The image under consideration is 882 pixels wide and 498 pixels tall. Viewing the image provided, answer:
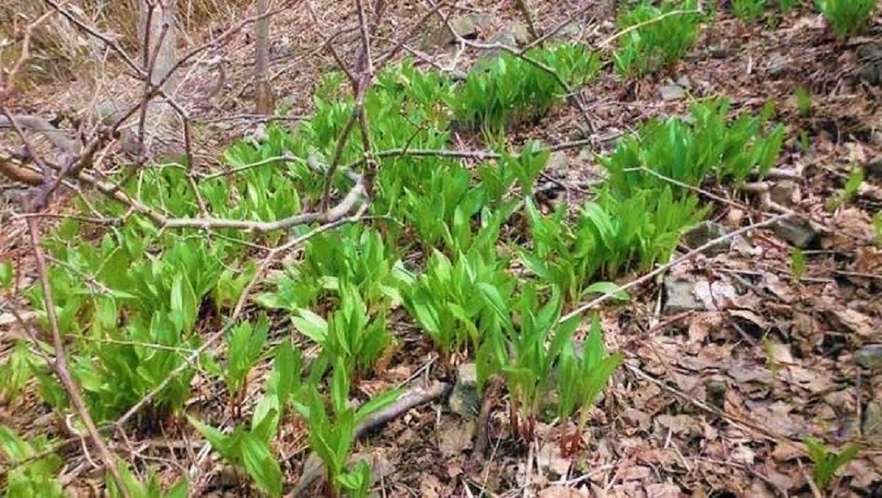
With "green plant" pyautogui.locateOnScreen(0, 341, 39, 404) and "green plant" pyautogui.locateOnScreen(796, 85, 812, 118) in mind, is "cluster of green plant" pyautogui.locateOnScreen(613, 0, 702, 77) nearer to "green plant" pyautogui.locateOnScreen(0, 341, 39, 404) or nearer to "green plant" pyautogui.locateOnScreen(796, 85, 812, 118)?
"green plant" pyautogui.locateOnScreen(796, 85, 812, 118)

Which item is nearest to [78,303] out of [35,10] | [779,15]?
[779,15]

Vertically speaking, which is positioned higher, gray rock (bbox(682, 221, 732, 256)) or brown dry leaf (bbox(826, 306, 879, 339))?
gray rock (bbox(682, 221, 732, 256))

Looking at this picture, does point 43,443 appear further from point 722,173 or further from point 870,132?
point 870,132

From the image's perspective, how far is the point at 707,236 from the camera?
7.97 feet

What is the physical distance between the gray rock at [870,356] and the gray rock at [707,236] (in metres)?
0.63

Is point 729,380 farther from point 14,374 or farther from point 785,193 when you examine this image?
point 14,374

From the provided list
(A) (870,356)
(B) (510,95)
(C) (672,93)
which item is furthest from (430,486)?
(C) (672,93)

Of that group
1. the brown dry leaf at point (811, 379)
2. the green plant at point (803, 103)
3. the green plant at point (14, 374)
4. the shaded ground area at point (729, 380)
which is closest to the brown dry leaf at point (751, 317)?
the shaded ground area at point (729, 380)

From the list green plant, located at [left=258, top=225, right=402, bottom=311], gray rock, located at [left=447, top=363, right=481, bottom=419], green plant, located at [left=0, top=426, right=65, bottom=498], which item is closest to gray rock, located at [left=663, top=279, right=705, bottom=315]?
gray rock, located at [left=447, top=363, right=481, bottom=419]

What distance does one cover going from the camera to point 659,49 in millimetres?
4254

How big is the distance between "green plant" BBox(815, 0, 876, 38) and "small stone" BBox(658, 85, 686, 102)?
0.77 meters

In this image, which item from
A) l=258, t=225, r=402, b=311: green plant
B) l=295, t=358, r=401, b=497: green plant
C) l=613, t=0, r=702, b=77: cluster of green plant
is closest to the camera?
l=295, t=358, r=401, b=497: green plant

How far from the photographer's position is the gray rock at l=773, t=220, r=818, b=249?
2373 millimetres

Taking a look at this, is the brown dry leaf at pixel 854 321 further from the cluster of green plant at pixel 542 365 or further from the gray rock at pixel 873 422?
the cluster of green plant at pixel 542 365
